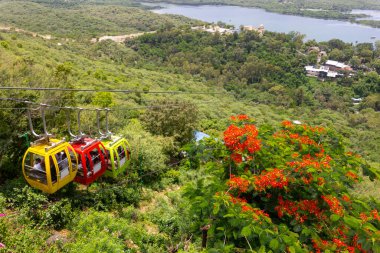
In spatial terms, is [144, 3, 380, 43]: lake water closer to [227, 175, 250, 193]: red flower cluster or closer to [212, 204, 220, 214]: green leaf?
[227, 175, 250, 193]: red flower cluster

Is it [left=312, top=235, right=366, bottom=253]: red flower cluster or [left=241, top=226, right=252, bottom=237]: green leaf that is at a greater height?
[left=241, top=226, right=252, bottom=237]: green leaf

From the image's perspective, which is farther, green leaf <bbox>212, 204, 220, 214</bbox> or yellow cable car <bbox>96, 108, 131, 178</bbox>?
yellow cable car <bbox>96, 108, 131, 178</bbox>

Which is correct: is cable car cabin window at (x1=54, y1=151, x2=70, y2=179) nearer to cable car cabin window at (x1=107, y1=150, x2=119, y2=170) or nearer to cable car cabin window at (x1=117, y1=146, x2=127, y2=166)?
cable car cabin window at (x1=107, y1=150, x2=119, y2=170)

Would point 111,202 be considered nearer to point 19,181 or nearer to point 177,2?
point 19,181

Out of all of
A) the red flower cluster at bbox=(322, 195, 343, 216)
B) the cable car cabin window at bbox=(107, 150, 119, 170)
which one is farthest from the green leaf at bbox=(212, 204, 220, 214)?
the cable car cabin window at bbox=(107, 150, 119, 170)

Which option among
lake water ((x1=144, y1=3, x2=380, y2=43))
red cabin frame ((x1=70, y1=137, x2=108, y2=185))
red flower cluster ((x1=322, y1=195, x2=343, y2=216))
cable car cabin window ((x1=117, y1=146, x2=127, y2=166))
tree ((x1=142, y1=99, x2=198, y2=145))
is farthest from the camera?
lake water ((x1=144, y1=3, x2=380, y2=43))

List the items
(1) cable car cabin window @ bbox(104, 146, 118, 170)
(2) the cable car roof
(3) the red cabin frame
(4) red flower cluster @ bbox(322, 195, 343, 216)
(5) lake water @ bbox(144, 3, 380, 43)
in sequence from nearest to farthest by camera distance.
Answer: (4) red flower cluster @ bbox(322, 195, 343, 216) → (2) the cable car roof → (3) the red cabin frame → (1) cable car cabin window @ bbox(104, 146, 118, 170) → (5) lake water @ bbox(144, 3, 380, 43)

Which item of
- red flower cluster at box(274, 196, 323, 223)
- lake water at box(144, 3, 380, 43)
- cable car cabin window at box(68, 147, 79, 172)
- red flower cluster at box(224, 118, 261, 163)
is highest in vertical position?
red flower cluster at box(224, 118, 261, 163)
